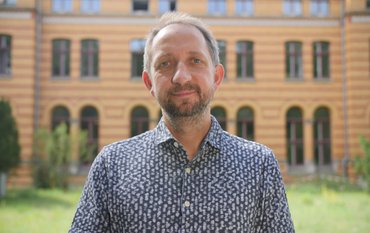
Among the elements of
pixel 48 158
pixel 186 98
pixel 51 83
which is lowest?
pixel 48 158

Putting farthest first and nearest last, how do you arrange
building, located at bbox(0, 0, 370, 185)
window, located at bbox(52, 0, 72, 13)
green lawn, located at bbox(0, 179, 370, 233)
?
window, located at bbox(52, 0, 72, 13) → building, located at bbox(0, 0, 370, 185) → green lawn, located at bbox(0, 179, 370, 233)

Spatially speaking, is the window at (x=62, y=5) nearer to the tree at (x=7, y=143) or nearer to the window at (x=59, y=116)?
the window at (x=59, y=116)

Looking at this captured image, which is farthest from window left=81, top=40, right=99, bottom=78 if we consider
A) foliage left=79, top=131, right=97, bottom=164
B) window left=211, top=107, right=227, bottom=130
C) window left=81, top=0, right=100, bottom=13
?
window left=211, top=107, right=227, bottom=130

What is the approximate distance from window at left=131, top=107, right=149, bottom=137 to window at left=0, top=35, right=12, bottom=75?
18.9ft

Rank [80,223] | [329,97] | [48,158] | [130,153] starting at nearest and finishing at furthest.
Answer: [80,223], [130,153], [48,158], [329,97]

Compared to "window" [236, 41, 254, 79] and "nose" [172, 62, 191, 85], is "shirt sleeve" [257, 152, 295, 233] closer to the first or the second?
"nose" [172, 62, 191, 85]

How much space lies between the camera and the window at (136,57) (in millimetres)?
21453

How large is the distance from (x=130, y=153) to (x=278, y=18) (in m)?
20.5

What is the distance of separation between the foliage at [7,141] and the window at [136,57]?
706cm

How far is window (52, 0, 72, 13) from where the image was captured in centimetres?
2102

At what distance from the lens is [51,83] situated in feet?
68.9

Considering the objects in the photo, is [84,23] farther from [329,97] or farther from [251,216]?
[251,216]

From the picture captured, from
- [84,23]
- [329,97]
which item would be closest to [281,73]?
[329,97]

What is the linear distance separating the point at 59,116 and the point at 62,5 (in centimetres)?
Result: 494
